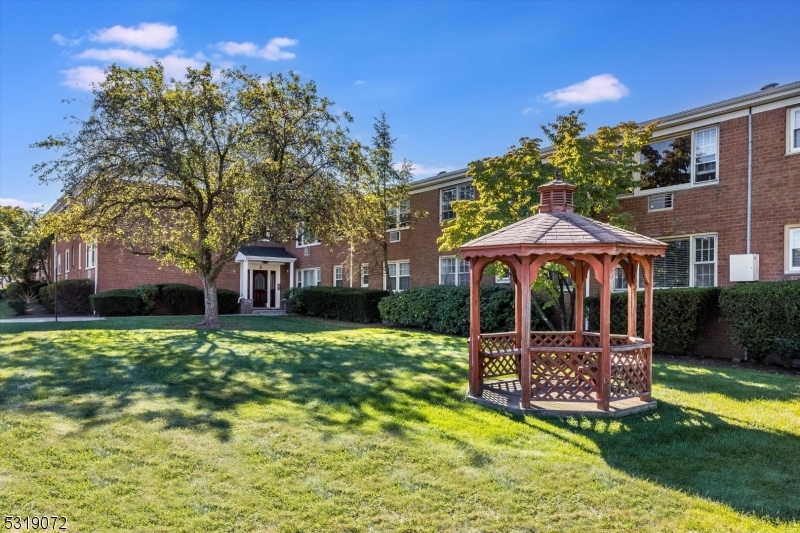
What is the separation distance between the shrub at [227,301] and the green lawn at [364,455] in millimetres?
16506

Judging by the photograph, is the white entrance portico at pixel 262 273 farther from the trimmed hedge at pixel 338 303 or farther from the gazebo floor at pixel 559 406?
the gazebo floor at pixel 559 406

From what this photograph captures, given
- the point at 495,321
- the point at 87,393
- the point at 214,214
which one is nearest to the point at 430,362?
the point at 495,321

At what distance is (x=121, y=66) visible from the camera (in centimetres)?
1412

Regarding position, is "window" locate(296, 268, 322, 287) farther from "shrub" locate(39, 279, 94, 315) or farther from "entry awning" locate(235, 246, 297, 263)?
"shrub" locate(39, 279, 94, 315)

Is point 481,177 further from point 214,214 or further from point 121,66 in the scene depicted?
point 121,66

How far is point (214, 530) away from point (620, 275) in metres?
13.2

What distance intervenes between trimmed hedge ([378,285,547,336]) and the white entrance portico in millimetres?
10474

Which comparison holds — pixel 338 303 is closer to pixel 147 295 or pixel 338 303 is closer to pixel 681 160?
pixel 147 295

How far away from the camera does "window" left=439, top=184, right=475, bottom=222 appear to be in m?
19.4

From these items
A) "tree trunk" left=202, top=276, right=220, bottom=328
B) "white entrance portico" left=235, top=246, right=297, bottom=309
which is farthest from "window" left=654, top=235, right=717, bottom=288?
"white entrance portico" left=235, top=246, right=297, bottom=309

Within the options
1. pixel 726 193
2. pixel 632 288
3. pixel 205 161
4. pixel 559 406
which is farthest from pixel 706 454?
pixel 205 161

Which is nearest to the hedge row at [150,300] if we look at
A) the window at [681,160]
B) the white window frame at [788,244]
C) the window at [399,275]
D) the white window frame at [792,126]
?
the window at [399,275]

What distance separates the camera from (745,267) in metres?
11.8

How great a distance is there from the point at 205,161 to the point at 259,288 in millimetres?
14744
